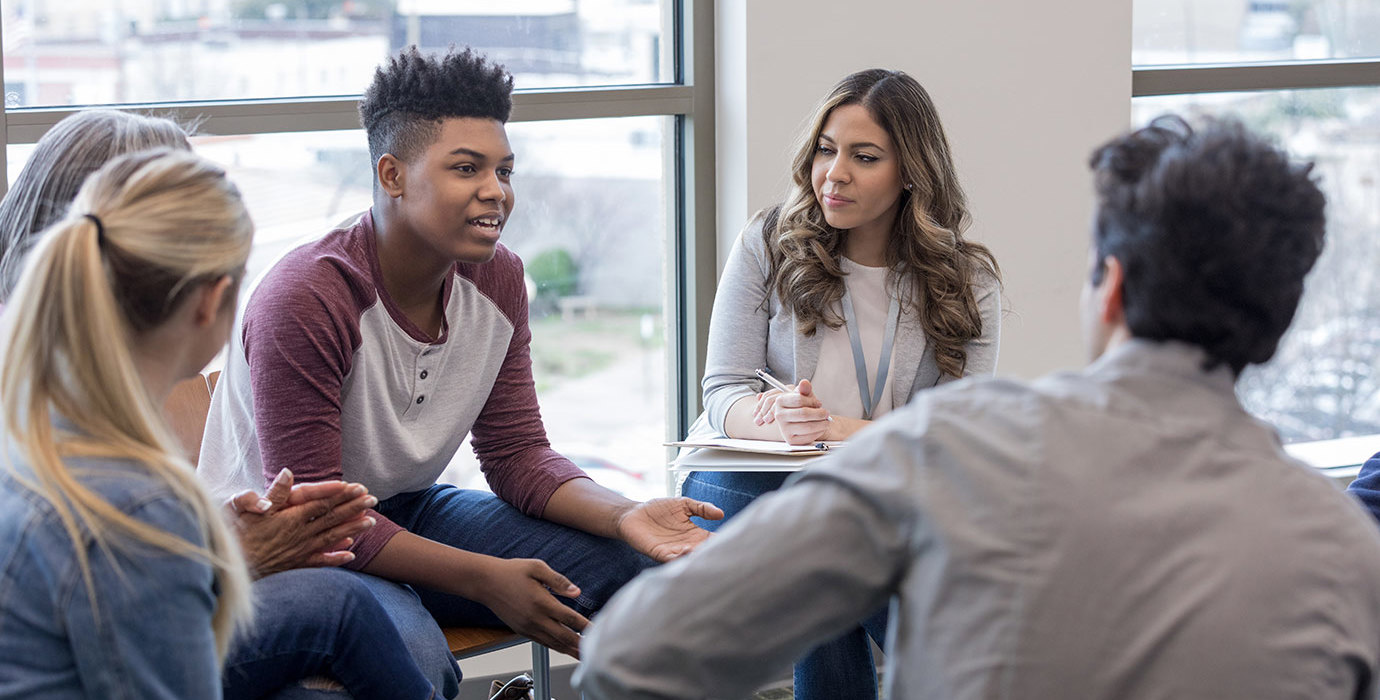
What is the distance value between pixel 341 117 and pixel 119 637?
68.1 inches

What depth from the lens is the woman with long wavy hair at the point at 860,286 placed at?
2.38 metres

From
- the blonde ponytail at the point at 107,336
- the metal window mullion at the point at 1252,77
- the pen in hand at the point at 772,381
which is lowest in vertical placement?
the pen in hand at the point at 772,381

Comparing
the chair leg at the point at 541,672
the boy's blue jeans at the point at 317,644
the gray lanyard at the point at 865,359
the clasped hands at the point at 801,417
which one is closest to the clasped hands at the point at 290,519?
the boy's blue jeans at the point at 317,644

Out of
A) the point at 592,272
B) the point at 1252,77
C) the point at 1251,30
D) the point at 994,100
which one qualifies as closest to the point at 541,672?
the point at 592,272

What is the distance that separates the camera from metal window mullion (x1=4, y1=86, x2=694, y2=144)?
2361 millimetres

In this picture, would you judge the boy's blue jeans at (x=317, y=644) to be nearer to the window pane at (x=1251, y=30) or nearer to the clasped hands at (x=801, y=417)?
the clasped hands at (x=801, y=417)

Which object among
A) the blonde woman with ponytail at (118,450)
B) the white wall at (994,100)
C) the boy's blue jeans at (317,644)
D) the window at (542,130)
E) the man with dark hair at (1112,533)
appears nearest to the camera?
the man with dark hair at (1112,533)

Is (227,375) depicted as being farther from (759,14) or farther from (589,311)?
(759,14)

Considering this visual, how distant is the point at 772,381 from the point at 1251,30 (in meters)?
2.04

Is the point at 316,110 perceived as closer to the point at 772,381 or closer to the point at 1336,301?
the point at 772,381

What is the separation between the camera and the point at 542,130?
9.43 feet

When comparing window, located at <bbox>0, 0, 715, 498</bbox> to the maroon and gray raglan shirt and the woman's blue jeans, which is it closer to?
the maroon and gray raglan shirt

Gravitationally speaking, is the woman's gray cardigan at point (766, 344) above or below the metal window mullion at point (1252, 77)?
below

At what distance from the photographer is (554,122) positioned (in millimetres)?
2883
